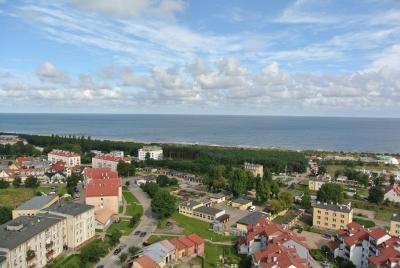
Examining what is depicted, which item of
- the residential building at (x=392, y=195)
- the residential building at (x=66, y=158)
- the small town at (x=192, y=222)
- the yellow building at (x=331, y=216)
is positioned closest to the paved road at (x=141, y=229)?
the small town at (x=192, y=222)

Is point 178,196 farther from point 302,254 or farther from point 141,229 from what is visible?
point 302,254

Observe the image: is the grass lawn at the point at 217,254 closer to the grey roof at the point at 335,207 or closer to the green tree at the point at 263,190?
the grey roof at the point at 335,207

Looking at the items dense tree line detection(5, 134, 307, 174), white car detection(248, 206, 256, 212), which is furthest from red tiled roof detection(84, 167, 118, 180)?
dense tree line detection(5, 134, 307, 174)

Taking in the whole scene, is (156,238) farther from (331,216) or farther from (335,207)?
(335,207)

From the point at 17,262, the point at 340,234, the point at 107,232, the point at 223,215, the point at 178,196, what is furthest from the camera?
the point at 178,196

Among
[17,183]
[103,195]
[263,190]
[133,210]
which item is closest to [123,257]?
[103,195]

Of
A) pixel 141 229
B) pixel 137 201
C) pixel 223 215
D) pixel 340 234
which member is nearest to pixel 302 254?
pixel 340 234

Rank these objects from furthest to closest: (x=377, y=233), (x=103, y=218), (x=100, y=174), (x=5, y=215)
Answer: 1. (x=100, y=174)
2. (x=103, y=218)
3. (x=5, y=215)
4. (x=377, y=233)
